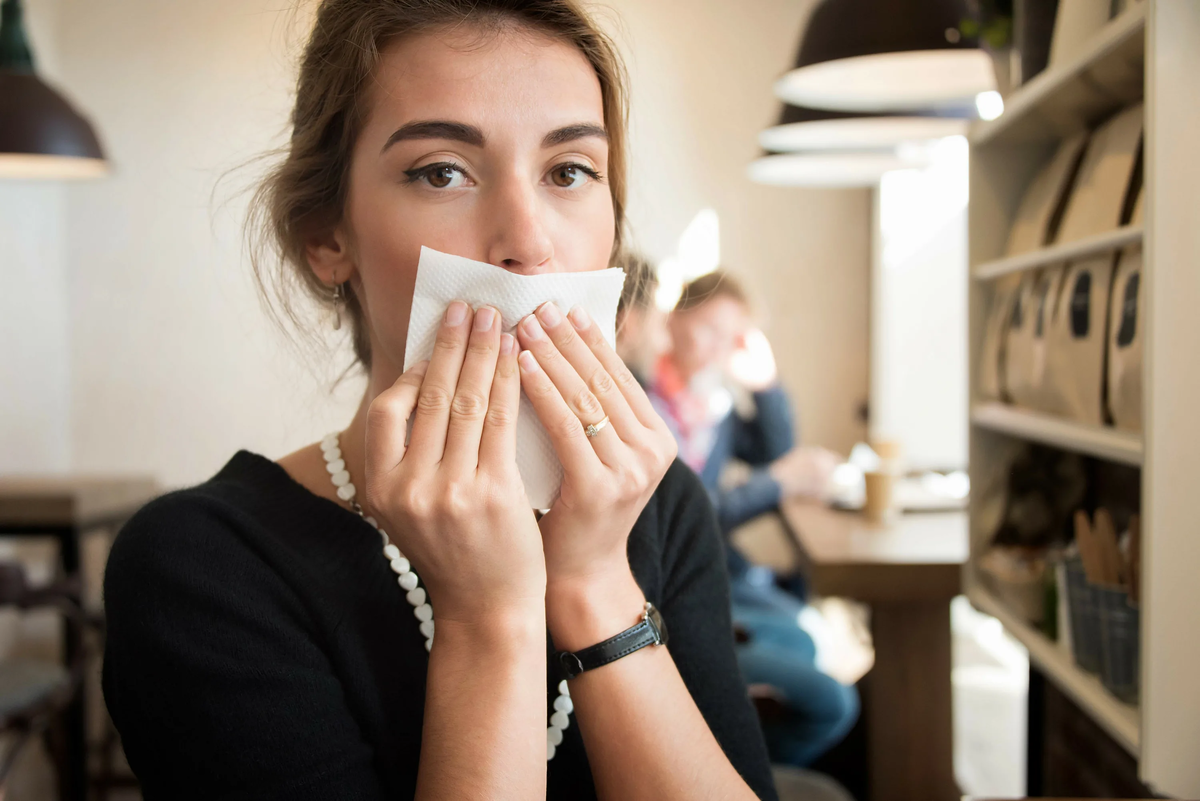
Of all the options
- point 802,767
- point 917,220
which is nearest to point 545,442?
point 802,767

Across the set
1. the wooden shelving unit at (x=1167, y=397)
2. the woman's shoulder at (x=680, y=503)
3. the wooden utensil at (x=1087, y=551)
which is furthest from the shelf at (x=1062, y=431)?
Result: the woman's shoulder at (x=680, y=503)

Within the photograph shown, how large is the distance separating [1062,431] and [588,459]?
886 millimetres

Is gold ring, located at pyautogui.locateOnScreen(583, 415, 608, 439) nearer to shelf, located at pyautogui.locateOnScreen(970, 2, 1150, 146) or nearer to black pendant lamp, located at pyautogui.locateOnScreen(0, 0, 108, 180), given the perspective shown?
shelf, located at pyautogui.locateOnScreen(970, 2, 1150, 146)

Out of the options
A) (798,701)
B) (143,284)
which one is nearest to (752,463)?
(798,701)

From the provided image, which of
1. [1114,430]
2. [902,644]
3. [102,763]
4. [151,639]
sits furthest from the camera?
[102,763]

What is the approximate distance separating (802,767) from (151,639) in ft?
6.41

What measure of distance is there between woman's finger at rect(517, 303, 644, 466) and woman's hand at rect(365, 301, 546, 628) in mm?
25

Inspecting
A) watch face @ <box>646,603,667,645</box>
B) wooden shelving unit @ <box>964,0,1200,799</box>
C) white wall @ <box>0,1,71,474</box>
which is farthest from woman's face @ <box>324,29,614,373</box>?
white wall @ <box>0,1,71,474</box>

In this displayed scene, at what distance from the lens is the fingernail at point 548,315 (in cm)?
80

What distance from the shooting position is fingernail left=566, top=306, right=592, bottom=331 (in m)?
0.82

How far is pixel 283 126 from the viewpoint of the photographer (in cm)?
107

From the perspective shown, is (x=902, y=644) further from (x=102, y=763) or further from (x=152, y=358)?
(x=152, y=358)

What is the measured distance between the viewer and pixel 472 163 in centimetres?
84

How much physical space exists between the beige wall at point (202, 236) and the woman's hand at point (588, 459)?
1556 millimetres
